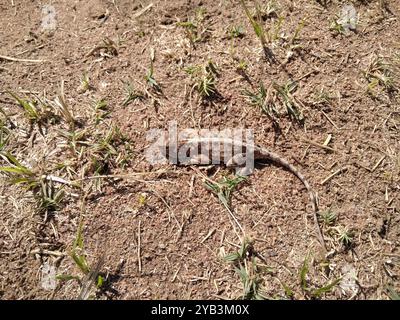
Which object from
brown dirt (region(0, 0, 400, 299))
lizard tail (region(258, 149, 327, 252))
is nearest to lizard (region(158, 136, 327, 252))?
lizard tail (region(258, 149, 327, 252))

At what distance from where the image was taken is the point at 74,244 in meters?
2.86

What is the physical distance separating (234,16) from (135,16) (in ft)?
3.61

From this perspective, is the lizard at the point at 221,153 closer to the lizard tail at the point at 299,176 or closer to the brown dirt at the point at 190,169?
the lizard tail at the point at 299,176

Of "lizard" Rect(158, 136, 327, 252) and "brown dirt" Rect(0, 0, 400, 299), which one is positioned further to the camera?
"lizard" Rect(158, 136, 327, 252)

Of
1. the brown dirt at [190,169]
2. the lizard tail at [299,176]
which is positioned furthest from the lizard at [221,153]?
the brown dirt at [190,169]

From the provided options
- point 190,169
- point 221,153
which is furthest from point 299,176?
point 190,169

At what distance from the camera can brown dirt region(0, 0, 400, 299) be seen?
2936mm

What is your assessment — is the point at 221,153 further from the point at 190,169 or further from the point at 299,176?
the point at 299,176

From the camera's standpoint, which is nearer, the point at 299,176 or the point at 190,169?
the point at 299,176

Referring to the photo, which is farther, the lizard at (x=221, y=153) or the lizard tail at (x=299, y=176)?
the lizard at (x=221, y=153)

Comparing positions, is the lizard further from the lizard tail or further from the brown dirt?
the brown dirt

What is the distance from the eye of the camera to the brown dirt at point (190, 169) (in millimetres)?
2936

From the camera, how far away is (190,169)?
3.31 metres
